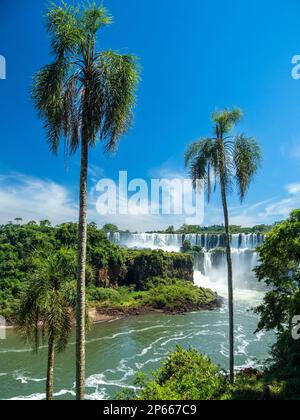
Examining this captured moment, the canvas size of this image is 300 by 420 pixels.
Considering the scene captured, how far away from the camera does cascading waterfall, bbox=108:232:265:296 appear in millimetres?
58375

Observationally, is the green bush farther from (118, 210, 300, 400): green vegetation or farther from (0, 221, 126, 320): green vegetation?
(0, 221, 126, 320): green vegetation

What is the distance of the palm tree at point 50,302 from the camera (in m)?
8.23

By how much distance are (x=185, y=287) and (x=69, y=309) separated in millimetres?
44330

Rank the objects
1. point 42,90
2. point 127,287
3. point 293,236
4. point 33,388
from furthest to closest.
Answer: point 127,287 < point 33,388 < point 293,236 < point 42,90

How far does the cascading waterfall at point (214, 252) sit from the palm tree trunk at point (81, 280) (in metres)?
53.3

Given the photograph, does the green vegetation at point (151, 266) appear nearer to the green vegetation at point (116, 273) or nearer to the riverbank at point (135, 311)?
the green vegetation at point (116, 273)

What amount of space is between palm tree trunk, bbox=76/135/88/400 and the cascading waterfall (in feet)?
175

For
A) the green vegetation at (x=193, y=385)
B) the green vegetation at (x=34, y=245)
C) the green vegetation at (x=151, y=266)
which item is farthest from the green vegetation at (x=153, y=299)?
the green vegetation at (x=193, y=385)

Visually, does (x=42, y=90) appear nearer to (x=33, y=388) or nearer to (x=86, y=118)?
(x=86, y=118)

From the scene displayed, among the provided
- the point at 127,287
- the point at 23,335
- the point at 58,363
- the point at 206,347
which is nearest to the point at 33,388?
the point at 58,363

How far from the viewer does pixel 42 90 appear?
5930 mm

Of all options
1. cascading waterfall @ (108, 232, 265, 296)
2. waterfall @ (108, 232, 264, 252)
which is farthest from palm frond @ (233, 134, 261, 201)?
waterfall @ (108, 232, 264, 252)

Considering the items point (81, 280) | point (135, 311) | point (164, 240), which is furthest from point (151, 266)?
point (81, 280)

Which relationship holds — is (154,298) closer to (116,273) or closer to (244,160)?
(116,273)
